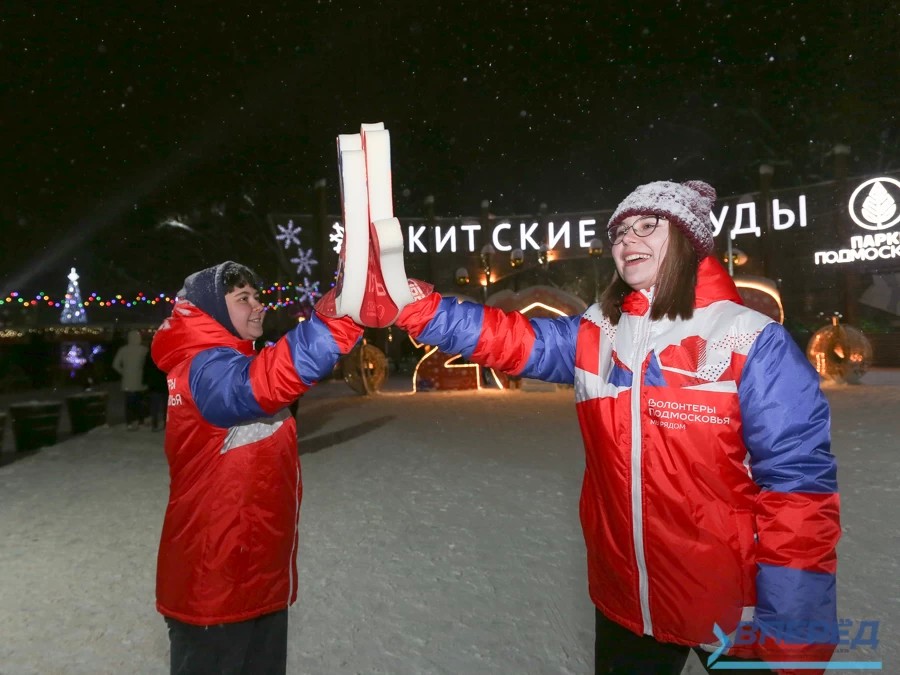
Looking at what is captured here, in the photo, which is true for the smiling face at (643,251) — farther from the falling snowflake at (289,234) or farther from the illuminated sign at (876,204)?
the illuminated sign at (876,204)

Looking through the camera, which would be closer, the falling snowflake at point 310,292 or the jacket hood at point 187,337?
the jacket hood at point 187,337

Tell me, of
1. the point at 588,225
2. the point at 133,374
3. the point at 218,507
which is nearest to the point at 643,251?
the point at 218,507

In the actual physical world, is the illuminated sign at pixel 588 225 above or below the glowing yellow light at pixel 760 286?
above

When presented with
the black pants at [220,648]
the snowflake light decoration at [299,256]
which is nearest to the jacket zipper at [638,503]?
the black pants at [220,648]

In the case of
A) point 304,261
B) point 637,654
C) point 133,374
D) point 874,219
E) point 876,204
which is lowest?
point 637,654

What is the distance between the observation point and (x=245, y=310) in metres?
2.13

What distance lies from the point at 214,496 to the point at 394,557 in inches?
100

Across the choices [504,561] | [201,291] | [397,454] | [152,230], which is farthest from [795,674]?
[152,230]

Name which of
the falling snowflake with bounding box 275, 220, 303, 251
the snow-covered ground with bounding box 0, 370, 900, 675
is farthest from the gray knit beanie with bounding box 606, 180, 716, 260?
the falling snowflake with bounding box 275, 220, 303, 251

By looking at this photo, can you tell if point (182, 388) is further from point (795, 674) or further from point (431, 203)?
point (431, 203)

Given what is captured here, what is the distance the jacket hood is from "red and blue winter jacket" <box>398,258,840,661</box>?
591 mm

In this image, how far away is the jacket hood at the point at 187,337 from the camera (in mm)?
1934

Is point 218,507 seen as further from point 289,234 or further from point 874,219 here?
point 874,219

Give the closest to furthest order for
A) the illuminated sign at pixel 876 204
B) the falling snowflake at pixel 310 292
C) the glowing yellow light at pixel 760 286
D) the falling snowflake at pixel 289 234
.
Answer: the glowing yellow light at pixel 760 286, the falling snowflake at pixel 310 292, the illuminated sign at pixel 876 204, the falling snowflake at pixel 289 234
